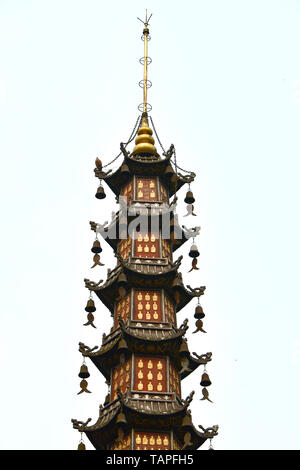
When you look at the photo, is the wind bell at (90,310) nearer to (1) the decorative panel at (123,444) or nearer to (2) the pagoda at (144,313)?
(2) the pagoda at (144,313)

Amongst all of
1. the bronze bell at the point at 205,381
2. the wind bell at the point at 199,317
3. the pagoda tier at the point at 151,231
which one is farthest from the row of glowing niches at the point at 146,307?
the bronze bell at the point at 205,381

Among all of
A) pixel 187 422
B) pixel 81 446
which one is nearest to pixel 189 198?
pixel 187 422

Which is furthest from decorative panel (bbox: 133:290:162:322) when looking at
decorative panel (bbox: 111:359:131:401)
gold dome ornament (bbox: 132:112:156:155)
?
gold dome ornament (bbox: 132:112:156:155)

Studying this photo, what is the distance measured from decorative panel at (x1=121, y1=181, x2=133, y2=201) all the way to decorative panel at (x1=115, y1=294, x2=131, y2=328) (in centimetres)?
585

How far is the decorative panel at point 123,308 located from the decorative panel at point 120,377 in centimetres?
226

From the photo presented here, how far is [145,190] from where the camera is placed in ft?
184

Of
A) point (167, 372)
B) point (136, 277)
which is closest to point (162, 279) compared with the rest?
point (136, 277)

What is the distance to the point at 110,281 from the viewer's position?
172 feet

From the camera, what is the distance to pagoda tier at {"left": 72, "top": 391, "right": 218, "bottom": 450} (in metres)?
46.6

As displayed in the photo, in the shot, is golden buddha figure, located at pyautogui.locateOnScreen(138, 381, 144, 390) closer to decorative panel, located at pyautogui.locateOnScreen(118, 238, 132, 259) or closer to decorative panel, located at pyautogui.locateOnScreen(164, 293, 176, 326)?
decorative panel, located at pyautogui.locateOnScreen(164, 293, 176, 326)

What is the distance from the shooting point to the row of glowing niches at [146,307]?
5112 centimetres

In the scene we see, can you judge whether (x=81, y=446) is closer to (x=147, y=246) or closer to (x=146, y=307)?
(x=146, y=307)

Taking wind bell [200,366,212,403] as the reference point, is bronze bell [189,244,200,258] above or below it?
above

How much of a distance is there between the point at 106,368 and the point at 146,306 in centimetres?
341
